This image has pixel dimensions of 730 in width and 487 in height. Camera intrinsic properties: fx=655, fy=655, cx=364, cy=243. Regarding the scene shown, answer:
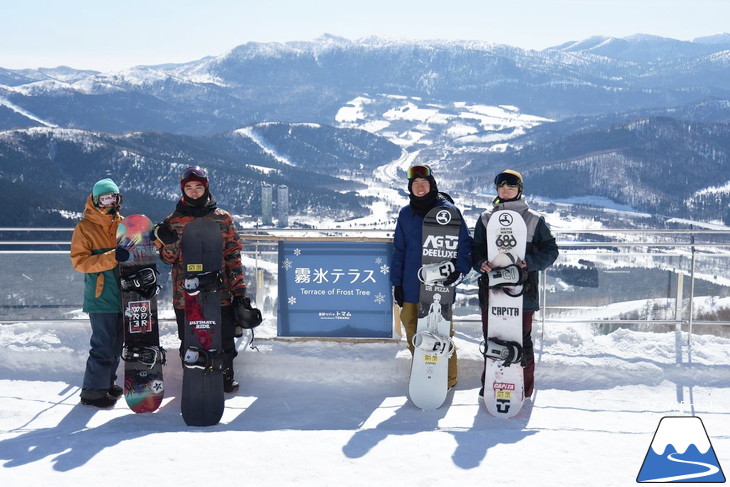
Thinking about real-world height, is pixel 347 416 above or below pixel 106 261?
below

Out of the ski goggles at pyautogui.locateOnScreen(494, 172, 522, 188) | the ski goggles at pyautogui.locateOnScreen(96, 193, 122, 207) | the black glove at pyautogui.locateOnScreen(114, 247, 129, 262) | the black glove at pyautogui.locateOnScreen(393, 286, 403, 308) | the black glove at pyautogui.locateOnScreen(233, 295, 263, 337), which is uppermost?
the ski goggles at pyautogui.locateOnScreen(494, 172, 522, 188)

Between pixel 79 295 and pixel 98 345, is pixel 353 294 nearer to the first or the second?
pixel 98 345

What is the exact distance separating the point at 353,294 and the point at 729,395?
115 inches

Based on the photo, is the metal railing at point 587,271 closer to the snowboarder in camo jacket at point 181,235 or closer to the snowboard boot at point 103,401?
the snowboarder in camo jacket at point 181,235

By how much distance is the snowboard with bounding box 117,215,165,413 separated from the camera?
4426 mm

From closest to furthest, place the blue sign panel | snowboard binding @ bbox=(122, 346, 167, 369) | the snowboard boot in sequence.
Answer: snowboard binding @ bbox=(122, 346, 167, 369), the snowboard boot, the blue sign panel

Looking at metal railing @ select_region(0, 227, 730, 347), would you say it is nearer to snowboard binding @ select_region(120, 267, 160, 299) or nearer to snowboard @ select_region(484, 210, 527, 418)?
snowboard @ select_region(484, 210, 527, 418)

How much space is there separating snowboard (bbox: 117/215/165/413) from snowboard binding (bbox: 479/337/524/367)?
2279mm

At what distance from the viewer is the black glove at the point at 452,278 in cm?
450

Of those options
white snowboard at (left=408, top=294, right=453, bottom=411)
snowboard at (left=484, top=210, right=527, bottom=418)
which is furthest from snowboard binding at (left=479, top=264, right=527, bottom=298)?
white snowboard at (left=408, top=294, right=453, bottom=411)

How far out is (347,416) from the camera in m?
4.67

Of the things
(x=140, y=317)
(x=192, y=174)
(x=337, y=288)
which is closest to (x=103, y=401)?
(x=140, y=317)

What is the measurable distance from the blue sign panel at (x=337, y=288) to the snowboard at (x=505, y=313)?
3.59 feet

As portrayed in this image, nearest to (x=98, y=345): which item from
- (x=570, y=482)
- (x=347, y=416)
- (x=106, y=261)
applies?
(x=106, y=261)
